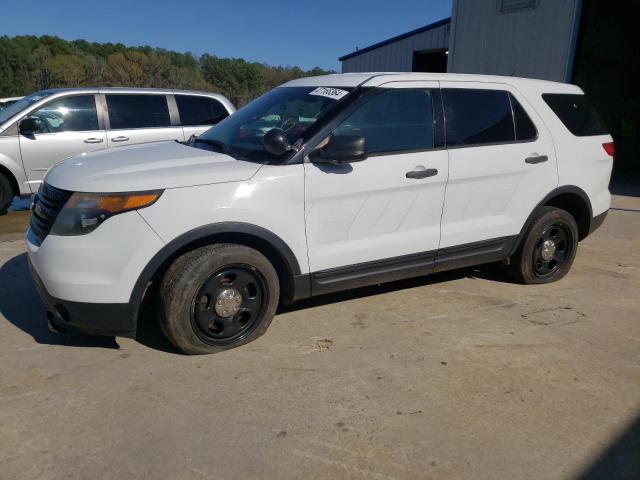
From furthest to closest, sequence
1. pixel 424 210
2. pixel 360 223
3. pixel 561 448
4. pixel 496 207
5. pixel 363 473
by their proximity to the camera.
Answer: pixel 496 207 < pixel 424 210 < pixel 360 223 < pixel 561 448 < pixel 363 473

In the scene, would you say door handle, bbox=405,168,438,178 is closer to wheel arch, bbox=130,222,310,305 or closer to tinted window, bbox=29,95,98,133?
wheel arch, bbox=130,222,310,305

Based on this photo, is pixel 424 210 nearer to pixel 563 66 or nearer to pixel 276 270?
pixel 276 270

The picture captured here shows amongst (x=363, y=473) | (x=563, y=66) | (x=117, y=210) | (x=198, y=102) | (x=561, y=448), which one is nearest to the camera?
(x=363, y=473)

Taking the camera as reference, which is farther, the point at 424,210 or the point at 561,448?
the point at 424,210

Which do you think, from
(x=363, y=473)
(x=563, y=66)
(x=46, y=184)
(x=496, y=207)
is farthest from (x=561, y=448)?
(x=563, y=66)

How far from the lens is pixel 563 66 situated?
1052 cm

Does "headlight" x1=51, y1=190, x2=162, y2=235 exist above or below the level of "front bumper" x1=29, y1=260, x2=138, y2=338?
above

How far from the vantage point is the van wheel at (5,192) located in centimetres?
683

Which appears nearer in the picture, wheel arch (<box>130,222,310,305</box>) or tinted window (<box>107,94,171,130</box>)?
wheel arch (<box>130,222,310,305</box>)

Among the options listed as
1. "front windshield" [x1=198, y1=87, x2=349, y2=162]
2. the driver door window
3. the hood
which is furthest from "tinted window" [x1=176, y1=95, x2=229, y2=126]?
the hood

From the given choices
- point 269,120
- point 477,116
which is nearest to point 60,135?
point 269,120

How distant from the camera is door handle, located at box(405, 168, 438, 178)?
3545 mm

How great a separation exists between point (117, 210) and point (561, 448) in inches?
102

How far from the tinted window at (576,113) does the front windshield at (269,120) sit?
204cm
